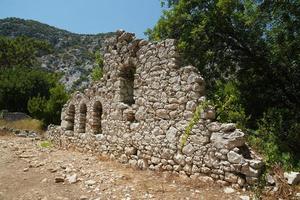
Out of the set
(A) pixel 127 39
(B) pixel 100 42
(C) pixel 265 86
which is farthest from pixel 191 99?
(B) pixel 100 42

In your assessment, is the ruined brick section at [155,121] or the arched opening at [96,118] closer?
the ruined brick section at [155,121]

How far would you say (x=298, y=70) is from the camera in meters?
12.8

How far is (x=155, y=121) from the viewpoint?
862cm

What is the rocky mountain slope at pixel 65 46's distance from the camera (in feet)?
230

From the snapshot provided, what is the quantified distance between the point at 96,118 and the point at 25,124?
52.0 ft

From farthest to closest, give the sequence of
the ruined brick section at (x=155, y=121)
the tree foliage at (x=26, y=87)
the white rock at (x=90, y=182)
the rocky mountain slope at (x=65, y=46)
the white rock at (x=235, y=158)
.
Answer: the rocky mountain slope at (x=65, y=46)
the tree foliage at (x=26, y=87)
the white rock at (x=90, y=182)
the ruined brick section at (x=155, y=121)
the white rock at (x=235, y=158)

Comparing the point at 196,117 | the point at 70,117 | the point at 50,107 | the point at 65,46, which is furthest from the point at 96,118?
the point at 65,46

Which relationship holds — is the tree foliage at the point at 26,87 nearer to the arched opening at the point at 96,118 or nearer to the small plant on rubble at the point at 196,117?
the arched opening at the point at 96,118

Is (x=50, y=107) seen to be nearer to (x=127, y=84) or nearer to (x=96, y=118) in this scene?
(x=96, y=118)

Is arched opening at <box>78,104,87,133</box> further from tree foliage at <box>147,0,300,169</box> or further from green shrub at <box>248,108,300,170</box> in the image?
green shrub at <box>248,108,300,170</box>

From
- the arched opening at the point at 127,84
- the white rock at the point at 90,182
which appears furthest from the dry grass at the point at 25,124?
the white rock at the point at 90,182

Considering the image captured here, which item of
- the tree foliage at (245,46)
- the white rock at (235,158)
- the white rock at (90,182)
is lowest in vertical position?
the white rock at (90,182)

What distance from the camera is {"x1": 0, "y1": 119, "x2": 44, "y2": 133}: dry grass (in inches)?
974

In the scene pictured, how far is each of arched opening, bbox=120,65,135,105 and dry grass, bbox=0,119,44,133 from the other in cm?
1596
